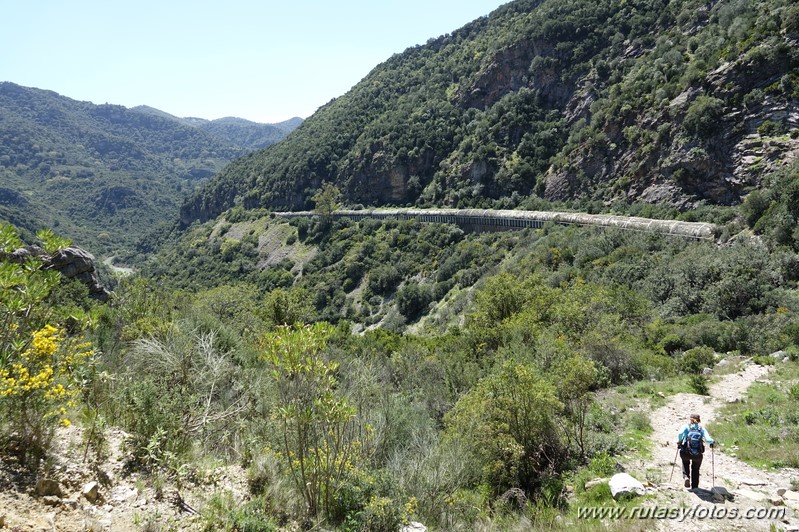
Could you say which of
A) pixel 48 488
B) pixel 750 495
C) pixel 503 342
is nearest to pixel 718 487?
pixel 750 495

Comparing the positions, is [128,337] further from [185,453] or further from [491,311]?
[491,311]

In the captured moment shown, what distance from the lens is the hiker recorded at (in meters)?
7.42

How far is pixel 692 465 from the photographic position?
7469mm

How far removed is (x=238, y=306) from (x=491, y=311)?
1800 centimetres

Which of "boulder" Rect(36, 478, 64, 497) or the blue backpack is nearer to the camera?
"boulder" Rect(36, 478, 64, 497)

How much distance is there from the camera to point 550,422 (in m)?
9.73

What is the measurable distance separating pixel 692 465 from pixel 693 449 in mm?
295

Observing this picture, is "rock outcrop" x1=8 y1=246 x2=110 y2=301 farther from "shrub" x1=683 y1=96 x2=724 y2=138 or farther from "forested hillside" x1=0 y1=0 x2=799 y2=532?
"shrub" x1=683 y1=96 x2=724 y2=138

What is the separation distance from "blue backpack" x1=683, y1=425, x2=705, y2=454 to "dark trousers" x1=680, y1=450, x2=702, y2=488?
0.07 meters

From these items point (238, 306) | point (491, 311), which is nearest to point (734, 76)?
point (491, 311)

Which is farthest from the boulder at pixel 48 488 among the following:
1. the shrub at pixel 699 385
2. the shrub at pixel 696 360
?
the shrub at pixel 696 360

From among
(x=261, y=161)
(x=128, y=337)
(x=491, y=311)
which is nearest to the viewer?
(x=128, y=337)

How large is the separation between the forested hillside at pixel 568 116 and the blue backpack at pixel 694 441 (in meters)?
30.3

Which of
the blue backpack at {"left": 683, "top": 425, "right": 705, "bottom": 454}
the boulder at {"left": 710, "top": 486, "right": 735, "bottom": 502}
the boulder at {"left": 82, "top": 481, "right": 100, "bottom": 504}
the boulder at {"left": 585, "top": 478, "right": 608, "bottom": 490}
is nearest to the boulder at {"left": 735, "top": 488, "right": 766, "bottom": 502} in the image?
the boulder at {"left": 710, "top": 486, "right": 735, "bottom": 502}
